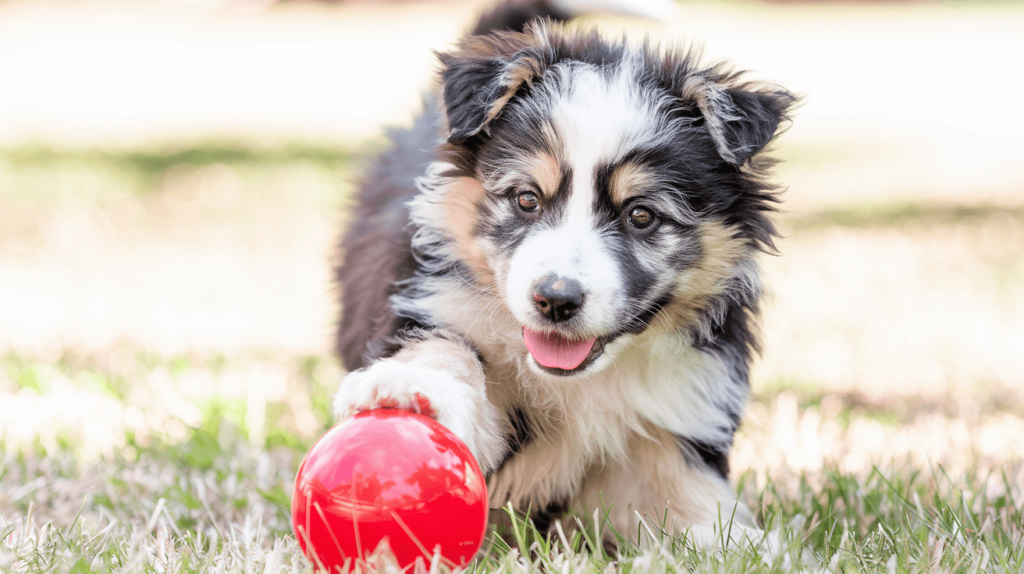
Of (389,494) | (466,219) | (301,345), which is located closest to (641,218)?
(466,219)

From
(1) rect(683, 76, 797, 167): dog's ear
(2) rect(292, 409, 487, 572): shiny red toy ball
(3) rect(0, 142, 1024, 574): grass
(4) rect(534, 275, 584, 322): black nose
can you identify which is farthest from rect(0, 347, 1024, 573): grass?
(1) rect(683, 76, 797, 167): dog's ear

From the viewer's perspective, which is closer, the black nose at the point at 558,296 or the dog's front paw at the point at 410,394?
the dog's front paw at the point at 410,394

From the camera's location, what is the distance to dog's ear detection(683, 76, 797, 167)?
2.72 meters

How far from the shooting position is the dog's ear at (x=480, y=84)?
2832 millimetres

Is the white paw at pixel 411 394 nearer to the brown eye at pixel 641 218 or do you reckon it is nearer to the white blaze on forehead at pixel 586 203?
the white blaze on forehead at pixel 586 203

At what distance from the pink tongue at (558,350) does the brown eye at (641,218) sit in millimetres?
329

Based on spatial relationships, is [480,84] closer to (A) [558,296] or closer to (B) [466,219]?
(B) [466,219]

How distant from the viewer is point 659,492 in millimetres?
2885

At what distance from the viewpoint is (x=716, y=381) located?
2879 millimetres

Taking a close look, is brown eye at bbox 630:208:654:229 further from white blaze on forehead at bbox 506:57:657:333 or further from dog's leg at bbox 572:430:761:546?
dog's leg at bbox 572:430:761:546

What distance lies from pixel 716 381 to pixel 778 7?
18.0 meters

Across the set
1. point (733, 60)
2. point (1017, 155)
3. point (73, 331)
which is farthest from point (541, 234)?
point (1017, 155)

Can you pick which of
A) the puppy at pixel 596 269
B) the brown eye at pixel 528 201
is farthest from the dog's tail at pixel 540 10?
the brown eye at pixel 528 201

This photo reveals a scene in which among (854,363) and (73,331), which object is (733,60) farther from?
(73,331)
